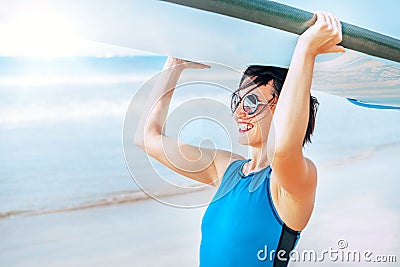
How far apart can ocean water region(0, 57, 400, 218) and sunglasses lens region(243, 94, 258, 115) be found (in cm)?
133

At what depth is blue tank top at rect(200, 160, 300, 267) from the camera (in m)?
1.08

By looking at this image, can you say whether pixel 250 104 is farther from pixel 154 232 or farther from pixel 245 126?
pixel 154 232

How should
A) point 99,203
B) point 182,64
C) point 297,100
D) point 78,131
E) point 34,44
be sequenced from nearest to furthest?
1. point 297,100
2. point 182,64
3. point 99,203
4. point 78,131
5. point 34,44

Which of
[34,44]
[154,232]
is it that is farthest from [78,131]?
[34,44]

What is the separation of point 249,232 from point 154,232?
1.70 m

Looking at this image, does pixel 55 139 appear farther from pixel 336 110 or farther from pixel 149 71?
pixel 336 110

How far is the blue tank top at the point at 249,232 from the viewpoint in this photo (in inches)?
42.4

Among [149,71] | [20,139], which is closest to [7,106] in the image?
[20,139]

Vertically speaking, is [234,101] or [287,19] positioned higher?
[287,19]

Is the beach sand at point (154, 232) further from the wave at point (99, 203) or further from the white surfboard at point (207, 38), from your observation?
the white surfboard at point (207, 38)

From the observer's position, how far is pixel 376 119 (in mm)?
4477

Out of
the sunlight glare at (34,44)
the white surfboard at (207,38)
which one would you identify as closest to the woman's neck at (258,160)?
the white surfboard at (207,38)

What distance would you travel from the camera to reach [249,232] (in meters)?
1.08

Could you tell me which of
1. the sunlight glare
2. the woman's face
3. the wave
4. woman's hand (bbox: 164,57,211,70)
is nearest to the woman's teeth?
the woman's face
